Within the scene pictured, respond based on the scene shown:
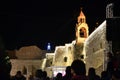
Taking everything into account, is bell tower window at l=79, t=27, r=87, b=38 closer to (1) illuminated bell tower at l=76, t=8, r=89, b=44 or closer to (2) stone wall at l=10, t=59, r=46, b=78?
(1) illuminated bell tower at l=76, t=8, r=89, b=44

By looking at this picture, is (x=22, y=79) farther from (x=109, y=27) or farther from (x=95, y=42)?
(x=95, y=42)

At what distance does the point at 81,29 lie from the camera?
5978 centimetres

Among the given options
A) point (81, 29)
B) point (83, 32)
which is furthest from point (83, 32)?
point (81, 29)

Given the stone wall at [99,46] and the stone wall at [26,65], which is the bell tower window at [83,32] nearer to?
the stone wall at [99,46]

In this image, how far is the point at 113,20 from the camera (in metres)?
7.27

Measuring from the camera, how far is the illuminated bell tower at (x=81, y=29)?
58.5m

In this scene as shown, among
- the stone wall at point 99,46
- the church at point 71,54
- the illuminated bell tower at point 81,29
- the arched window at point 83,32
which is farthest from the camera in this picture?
the arched window at point 83,32

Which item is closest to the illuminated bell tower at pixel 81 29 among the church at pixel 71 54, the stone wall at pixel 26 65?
the church at pixel 71 54

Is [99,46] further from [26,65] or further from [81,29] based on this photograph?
[26,65]

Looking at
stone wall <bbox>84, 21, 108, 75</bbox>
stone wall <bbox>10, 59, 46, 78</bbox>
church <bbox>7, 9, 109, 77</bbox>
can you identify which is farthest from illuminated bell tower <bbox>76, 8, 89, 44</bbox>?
stone wall <bbox>10, 59, 46, 78</bbox>

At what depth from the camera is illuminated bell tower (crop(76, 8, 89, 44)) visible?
58534mm

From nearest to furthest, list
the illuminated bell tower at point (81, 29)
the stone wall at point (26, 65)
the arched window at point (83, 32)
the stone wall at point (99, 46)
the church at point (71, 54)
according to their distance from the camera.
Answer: the stone wall at point (99, 46)
the church at point (71, 54)
the illuminated bell tower at point (81, 29)
the arched window at point (83, 32)
the stone wall at point (26, 65)

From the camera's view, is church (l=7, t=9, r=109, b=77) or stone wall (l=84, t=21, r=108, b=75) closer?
stone wall (l=84, t=21, r=108, b=75)

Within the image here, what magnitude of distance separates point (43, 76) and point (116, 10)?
3685 mm
